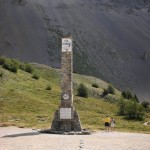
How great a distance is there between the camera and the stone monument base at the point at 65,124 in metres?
37.0

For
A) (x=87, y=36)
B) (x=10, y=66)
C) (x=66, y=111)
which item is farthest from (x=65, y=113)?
(x=87, y=36)

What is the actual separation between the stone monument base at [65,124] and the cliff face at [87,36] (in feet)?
268

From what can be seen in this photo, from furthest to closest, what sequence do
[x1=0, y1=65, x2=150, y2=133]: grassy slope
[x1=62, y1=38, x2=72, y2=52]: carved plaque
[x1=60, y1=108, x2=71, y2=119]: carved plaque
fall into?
[x1=0, y1=65, x2=150, y2=133]: grassy slope → [x1=62, y1=38, x2=72, y2=52]: carved plaque → [x1=60, y1=108, x2=71, y2=119]: carved plaque

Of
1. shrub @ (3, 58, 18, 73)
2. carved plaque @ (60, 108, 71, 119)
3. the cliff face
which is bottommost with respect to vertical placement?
carved plaque @ (60, 108, 71, 119)

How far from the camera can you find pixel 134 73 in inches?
5177

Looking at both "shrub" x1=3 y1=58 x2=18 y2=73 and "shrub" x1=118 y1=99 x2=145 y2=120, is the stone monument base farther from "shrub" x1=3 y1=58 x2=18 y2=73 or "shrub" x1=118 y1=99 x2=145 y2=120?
"shrub" x1=3 y1=58 x2=18 y2=73

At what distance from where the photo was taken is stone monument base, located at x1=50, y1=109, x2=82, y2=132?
37.0 metres

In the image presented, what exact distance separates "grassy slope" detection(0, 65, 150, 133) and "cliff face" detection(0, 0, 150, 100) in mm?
38314

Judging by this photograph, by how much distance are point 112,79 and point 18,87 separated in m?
58.8

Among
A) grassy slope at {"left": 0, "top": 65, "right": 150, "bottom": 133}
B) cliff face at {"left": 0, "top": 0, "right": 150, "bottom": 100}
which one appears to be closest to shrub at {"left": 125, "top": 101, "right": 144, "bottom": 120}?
grassy slope at {"left": 0, "top": 65, "right": 150, "bottom": 133}

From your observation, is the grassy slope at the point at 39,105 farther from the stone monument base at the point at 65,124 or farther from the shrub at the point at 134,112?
the stone monument base at the point at 65,124

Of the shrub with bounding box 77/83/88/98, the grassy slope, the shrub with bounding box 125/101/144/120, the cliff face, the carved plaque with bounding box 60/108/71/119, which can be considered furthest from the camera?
the cliff face

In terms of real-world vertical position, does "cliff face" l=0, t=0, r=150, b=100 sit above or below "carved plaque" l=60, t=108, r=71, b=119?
above

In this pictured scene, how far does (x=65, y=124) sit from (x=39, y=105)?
26475 millimetres
